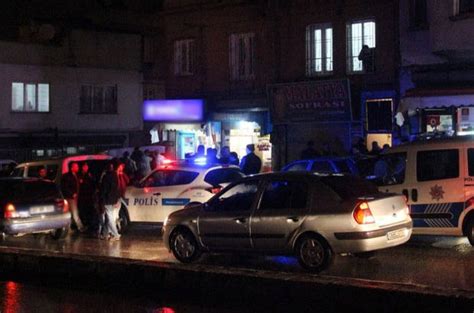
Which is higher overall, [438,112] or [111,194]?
[438,112]

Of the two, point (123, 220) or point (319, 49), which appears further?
point (319, 49)

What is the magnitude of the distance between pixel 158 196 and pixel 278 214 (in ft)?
19.0

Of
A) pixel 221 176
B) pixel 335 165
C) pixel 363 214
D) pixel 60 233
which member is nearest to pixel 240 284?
pixel 363 214

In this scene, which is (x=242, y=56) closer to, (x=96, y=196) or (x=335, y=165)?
(x=335, y=165)

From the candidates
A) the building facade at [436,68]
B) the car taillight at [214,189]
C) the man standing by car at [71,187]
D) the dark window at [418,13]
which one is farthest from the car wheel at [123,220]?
the dark window at [418,13]

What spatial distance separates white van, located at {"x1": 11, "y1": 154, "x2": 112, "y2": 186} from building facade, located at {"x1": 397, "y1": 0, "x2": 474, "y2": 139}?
8351 millimetres

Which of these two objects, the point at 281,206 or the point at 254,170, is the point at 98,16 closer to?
the point at 254,170

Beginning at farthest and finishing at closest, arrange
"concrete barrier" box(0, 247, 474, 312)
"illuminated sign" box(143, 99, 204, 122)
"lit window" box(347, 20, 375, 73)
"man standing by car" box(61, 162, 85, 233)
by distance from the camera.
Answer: "illuminated sign" box(143, 99, 204, 122)
"lit window" box(347, 20, 375, 73)
"man standing by car" box(61, 162, 85, 233)
"concrete barrier" box(0, 247, 474, 312)

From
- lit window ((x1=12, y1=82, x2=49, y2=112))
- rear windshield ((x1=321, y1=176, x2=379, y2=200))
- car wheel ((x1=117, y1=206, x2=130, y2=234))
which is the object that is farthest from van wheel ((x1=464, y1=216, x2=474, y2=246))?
lit window ((x1=12, y1=82, x2=49, y2=112))

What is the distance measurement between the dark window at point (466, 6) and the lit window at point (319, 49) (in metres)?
5.95

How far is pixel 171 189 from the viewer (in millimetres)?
16641

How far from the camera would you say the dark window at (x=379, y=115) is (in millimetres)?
22391

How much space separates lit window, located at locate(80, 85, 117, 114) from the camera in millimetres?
34938

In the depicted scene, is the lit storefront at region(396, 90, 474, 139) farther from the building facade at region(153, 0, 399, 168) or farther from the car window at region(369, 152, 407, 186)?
the car window at region(369, 152, 407, 186)
